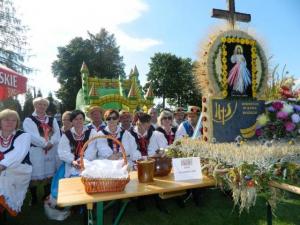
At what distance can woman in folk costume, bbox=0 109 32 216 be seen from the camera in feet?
12.6

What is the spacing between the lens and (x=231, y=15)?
4094mm

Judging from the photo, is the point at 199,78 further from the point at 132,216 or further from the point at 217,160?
the point at 132,216

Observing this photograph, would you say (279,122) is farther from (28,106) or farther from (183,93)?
(183,93)

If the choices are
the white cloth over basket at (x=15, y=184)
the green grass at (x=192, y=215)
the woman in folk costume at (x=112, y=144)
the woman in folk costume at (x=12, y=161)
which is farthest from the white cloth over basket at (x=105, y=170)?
the green grass at (x=192, y=215)

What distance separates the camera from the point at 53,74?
39.8 m

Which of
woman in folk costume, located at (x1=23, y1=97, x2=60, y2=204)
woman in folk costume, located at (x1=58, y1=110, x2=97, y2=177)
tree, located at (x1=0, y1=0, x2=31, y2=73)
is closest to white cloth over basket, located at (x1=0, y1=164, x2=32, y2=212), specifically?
woman in folk costume, located at (x1=58, y1=110, x2=97, y2=177)

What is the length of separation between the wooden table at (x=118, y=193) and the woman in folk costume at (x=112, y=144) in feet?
3.67

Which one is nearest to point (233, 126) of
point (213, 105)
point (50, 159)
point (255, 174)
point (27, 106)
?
point (213, 105)

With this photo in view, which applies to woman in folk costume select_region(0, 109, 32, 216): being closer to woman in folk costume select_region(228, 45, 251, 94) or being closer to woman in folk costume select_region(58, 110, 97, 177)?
woman in folk costume select_region(58, 110, 97, 177)

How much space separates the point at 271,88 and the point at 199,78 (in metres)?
1.08

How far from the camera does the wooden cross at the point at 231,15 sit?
4.02 meters

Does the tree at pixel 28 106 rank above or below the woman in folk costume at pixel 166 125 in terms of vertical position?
above

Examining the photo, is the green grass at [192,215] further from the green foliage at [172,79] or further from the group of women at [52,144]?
the green foliage at [172,79]

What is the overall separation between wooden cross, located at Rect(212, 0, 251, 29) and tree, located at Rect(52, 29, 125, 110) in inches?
1329
